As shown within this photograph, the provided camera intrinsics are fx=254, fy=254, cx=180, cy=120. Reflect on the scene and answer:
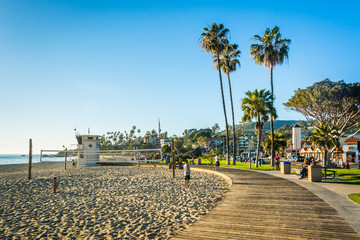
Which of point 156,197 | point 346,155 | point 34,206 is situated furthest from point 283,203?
point 346,155

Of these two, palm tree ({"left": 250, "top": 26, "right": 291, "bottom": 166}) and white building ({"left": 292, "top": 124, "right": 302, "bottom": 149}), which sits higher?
palm tree ({"left": 250, "top": 26, "right": 291, "bottom": 166})

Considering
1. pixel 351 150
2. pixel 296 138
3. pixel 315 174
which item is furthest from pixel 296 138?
pixel 315 174

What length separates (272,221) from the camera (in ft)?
24.6

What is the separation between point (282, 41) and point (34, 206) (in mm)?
34027

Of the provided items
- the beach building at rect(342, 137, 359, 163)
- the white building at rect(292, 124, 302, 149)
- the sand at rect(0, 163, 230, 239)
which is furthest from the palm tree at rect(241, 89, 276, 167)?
the white building at rect(292, 124, 302, 149)

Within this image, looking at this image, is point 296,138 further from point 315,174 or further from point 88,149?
point 315,174

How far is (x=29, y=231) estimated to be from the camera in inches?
319

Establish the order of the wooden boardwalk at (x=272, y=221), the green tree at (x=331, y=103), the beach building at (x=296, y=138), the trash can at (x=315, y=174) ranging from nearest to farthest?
the wooden boardwalk at (x=272, y=221), the trash can at (x=315, y=174), the green tree at (x=331, y=103), the beach building at (x=296, y=138)

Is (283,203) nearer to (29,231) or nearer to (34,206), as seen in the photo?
(29,231)

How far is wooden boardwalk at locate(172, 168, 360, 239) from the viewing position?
20.9 ft

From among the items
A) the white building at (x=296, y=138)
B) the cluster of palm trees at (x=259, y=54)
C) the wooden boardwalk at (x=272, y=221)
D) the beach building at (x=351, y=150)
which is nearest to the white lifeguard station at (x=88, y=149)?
the cluster of palm trees at (x=259, y=54)

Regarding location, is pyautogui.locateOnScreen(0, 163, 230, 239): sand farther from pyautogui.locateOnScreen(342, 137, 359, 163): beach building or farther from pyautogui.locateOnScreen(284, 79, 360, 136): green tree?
pyautogui.locateOnScreen(342, 137, 359, 163): beach building

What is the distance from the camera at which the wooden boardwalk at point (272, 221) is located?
6.37m

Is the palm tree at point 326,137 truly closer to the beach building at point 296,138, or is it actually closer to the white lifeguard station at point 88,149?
the white lifeguard station at point 88,149
